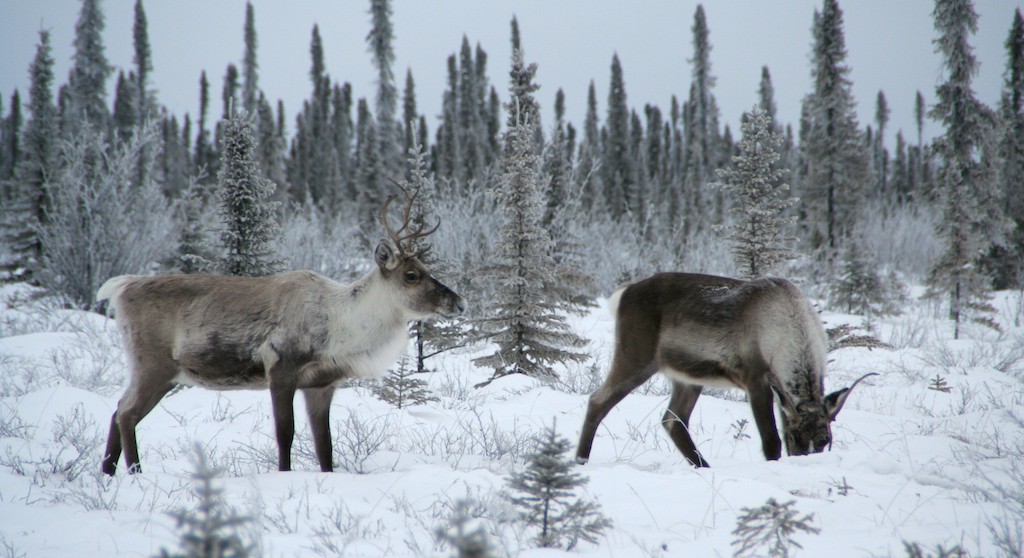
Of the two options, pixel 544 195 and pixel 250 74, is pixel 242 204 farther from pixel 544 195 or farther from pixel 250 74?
pixel 250 74

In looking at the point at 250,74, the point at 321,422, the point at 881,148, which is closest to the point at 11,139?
the point at 250,74

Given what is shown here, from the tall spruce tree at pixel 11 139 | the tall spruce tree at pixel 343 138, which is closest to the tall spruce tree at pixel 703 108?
the tall spruce tree at pixel 343 138

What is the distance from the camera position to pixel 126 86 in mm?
36844

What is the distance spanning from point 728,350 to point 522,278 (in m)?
3.80

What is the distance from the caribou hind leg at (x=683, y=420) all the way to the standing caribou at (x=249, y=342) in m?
2.35

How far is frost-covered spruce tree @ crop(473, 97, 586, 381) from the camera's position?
852 cm

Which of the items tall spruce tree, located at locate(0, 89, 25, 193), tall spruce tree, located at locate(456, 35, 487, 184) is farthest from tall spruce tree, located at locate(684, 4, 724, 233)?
tall spruce tree, located at locate(0, 89, 25, 193)

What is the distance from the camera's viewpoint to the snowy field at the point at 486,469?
295cm

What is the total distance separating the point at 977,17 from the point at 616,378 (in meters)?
14.3

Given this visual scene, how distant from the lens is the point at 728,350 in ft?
16.3

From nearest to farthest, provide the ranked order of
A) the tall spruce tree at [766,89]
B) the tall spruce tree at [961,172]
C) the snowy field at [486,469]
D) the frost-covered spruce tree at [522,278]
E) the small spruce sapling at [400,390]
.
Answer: the snowy field at [486,469]
the small spruce sapling at [400,390]
the frost-covered spruce tree at [522,278]
the tall spruce tree at [961,172]
the tall spruce tree at [766,89]

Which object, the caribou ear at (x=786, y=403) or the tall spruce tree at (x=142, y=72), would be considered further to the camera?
the tall spruce tree at (x=142, y=72)

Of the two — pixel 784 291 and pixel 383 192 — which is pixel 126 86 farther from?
pixel 784 291

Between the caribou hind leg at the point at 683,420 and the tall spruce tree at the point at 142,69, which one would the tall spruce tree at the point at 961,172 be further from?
the tall spruce tree at the point at 142,69
